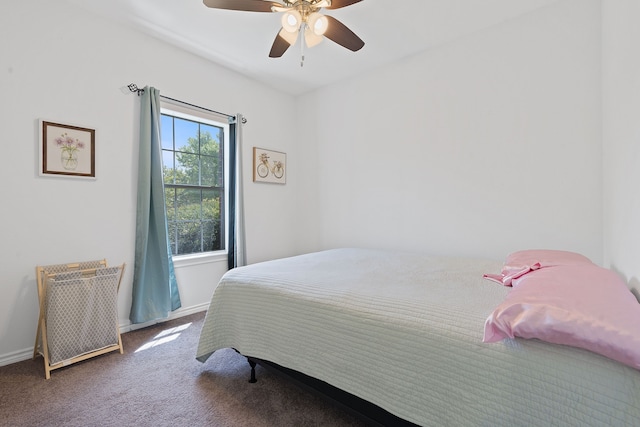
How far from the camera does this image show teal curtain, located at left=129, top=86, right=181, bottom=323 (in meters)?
2.68

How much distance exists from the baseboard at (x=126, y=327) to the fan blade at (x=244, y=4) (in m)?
2.68

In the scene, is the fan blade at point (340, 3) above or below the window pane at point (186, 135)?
above

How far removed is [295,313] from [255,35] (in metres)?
2.54

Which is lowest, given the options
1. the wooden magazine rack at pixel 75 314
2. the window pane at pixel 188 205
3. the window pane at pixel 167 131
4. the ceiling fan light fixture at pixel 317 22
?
the wooden magazine rack at pixel 75 314

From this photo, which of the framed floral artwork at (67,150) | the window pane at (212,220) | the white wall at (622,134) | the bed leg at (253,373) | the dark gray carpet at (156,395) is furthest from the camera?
the window pane at (212,220)

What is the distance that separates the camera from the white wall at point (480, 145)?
229 centimetres

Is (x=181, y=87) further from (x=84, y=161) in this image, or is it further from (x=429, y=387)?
(x=429, y=387)

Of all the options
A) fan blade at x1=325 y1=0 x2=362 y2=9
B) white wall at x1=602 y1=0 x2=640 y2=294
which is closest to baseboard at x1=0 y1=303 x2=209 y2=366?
fan blade at x1=325 y1=0 x2=362 y2=9

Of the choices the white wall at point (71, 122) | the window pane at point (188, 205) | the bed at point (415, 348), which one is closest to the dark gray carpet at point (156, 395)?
the bed at point (415, 348)

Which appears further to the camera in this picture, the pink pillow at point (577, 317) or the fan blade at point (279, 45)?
the fan blade at point (279, 45)

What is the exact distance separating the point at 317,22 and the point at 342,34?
258 mm

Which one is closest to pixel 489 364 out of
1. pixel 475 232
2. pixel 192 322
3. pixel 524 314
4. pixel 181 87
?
pixel 524 314

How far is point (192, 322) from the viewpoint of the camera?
2.91 metres

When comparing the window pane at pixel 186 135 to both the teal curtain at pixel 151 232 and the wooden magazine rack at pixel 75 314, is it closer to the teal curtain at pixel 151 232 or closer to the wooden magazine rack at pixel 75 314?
the teal curtain at pixel 151 232
